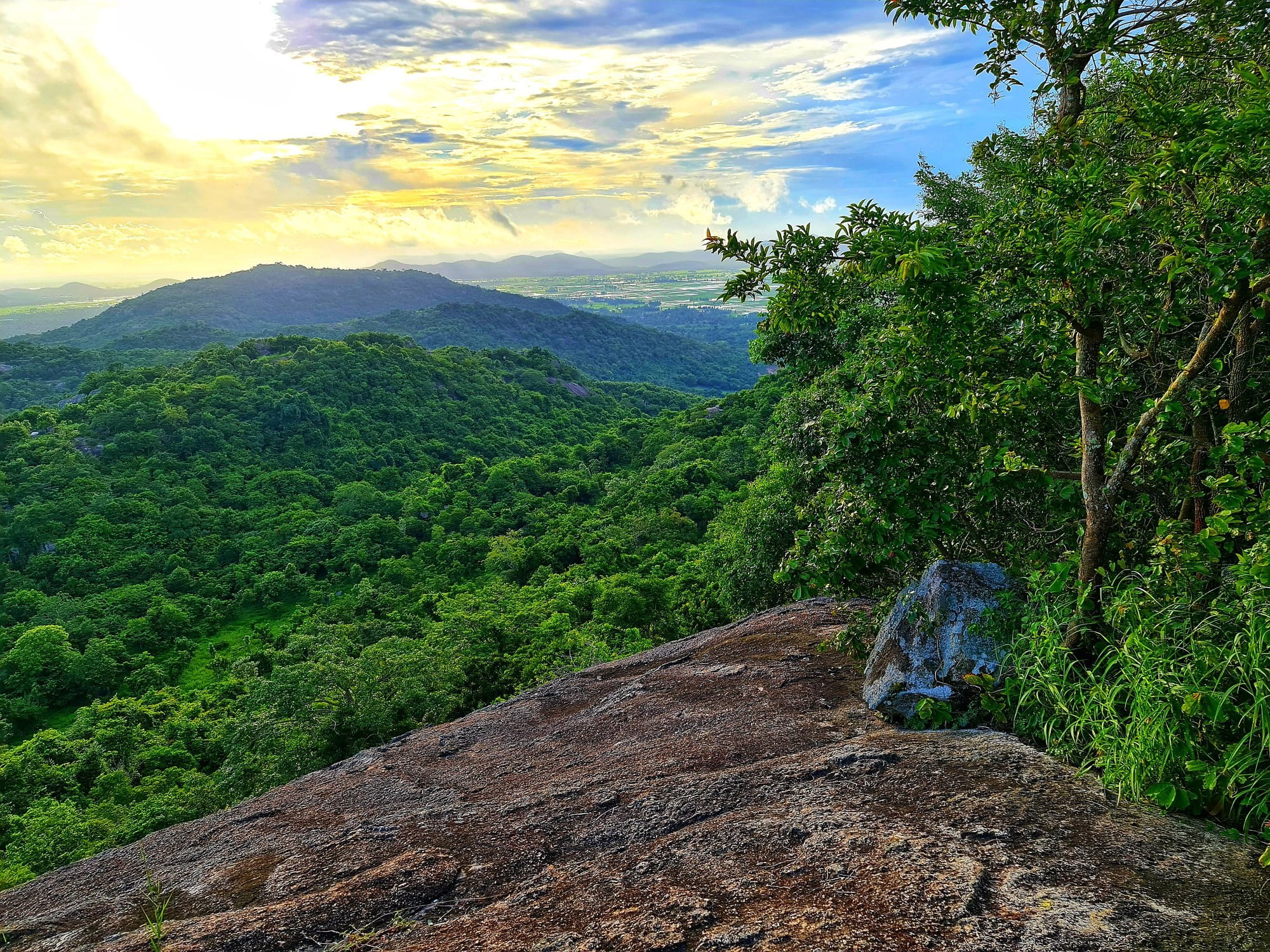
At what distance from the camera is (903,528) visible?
20.3 feet

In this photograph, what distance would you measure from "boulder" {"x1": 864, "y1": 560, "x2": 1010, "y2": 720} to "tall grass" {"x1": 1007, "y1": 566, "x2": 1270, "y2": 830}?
3.02 ft

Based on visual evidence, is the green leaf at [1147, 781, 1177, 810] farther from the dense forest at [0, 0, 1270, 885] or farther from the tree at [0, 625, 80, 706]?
the tree at [0, 625, 80, 706]

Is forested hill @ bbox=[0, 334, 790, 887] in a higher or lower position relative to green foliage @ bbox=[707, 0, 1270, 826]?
lower

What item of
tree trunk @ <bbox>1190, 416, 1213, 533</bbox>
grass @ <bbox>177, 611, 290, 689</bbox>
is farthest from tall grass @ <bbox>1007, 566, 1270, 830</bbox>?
grass @ <bbox>177, 611, 290, 689</bbox>

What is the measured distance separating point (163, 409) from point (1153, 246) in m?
87.6

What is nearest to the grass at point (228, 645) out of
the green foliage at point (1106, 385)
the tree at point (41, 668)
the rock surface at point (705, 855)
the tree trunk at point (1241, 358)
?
the tree at point (41, 668)

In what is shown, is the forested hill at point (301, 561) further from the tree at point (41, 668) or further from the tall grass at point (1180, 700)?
the tall grass at point (1180, 700)

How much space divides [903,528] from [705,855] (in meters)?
3.43

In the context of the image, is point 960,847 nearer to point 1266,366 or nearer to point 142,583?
point 1266,366

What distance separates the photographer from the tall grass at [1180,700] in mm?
3578

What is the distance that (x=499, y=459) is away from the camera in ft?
269

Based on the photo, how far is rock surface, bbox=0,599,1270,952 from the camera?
11.4 feet

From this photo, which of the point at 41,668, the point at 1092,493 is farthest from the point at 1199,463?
the point at 41,668

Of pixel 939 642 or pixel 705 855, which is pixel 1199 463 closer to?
pixel 939 642
